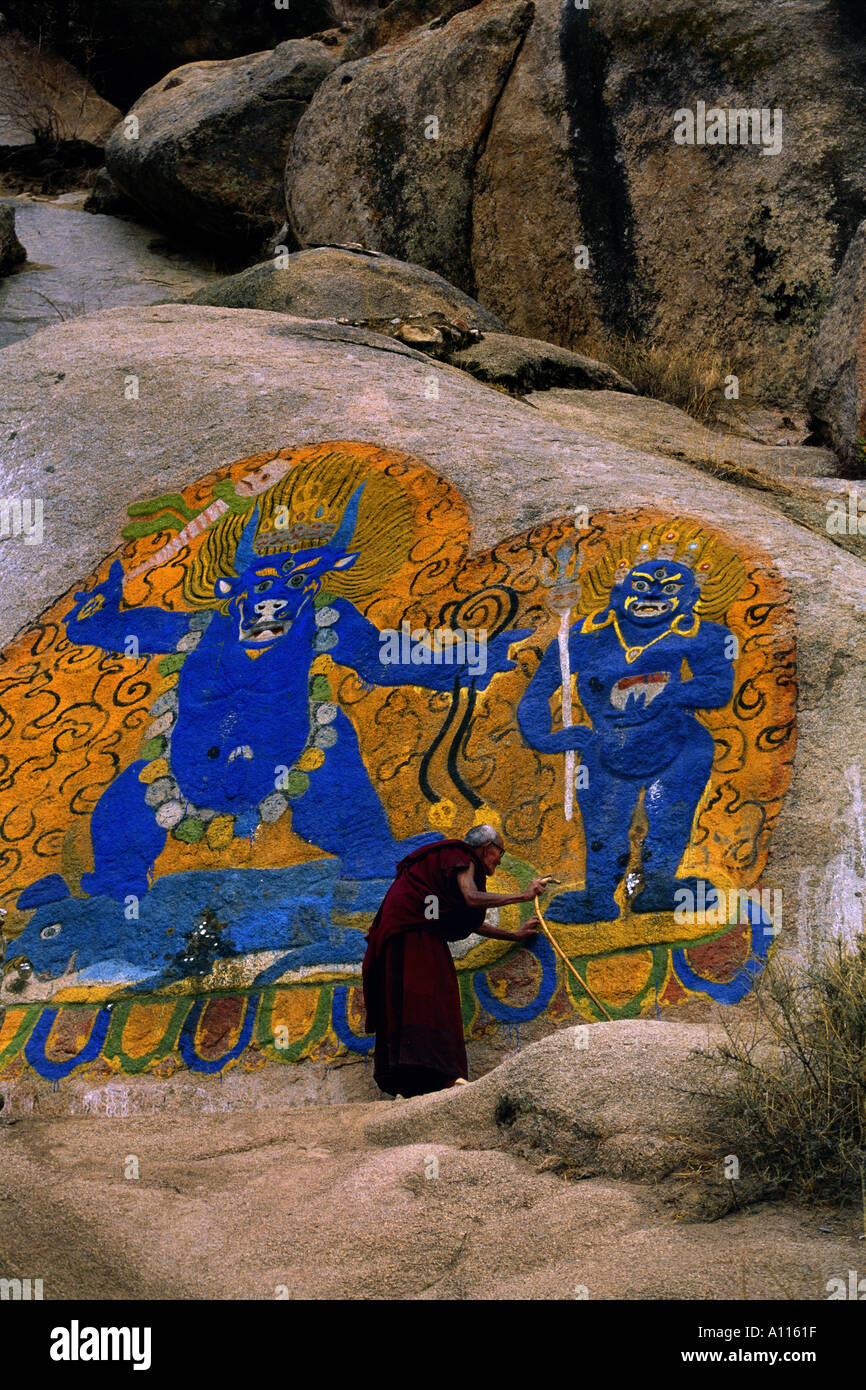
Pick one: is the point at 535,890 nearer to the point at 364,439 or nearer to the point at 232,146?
the point at 364,439

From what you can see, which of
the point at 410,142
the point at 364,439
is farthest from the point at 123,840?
the point at 410,142

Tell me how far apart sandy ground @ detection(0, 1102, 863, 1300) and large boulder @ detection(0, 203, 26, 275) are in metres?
12.9

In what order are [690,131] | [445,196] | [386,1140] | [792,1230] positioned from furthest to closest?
[445,196]
[690,131]
[386,1140]
[792,1230]

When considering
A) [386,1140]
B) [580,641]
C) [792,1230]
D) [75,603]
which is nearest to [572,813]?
[580,641]

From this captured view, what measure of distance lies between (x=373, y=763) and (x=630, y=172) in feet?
24.8

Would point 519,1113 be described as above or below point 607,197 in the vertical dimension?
below

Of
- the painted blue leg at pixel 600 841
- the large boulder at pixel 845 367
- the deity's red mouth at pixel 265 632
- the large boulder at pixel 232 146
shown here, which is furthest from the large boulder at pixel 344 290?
the painted blue leg at pixel 600 841

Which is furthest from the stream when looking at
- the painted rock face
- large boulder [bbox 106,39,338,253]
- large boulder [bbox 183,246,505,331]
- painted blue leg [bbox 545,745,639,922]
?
painted blue leg [bbox 545,745,639,922]

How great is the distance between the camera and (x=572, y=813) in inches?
208

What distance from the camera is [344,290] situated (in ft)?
33.9

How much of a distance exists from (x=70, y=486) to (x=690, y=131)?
6244 mm

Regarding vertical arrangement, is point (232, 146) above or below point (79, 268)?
above

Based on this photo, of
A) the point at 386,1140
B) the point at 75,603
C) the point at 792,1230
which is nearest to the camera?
the point at 792,1230

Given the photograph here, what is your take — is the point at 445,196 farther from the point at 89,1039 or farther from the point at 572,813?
the point at 89,1039
